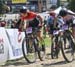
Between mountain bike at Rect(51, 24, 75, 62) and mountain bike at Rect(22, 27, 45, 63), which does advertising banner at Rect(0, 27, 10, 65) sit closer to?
mountain bike at Rect(22, 27, 45, 63)

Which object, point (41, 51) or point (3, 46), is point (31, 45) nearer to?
point (41, 51)

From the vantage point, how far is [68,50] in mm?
12812

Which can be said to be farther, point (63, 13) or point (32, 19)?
point (63, 13)

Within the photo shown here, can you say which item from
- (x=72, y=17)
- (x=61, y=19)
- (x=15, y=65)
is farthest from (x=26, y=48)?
(x=72, y=17)

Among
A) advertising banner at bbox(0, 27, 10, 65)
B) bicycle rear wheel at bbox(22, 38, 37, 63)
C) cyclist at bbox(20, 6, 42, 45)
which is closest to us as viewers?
advertising banner at bbox(0, 27, 10, 65)

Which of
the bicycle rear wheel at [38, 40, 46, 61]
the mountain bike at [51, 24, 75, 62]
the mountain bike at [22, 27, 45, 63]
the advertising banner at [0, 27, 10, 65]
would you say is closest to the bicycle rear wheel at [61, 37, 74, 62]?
the mountain bike at [51, 24, 75, 62]

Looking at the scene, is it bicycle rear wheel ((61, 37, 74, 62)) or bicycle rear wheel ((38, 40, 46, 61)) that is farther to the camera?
bicycle rear wheel ((38, 40, 46, 61))

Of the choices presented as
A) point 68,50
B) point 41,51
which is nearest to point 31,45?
point 41,51

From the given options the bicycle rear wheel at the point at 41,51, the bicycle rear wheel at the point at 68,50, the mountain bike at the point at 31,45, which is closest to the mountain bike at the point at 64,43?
the bicycle rear wheel at the point at 68,50

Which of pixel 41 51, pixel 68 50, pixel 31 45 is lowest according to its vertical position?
pixel 41 51

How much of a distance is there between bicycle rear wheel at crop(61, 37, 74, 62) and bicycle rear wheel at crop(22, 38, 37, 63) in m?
0.95

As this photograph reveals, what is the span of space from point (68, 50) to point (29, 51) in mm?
1210

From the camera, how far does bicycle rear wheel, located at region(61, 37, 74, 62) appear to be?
12614 millimetres

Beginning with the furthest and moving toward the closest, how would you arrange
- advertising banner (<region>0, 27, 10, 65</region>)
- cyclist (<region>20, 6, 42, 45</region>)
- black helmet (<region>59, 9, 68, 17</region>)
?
black helmet (<region>59, 9, 68, 17</region>)
cyclist (<region>20, 6, 42, 45</region>)
advertising banner (<region>0, 27, 10, 65</region>)
